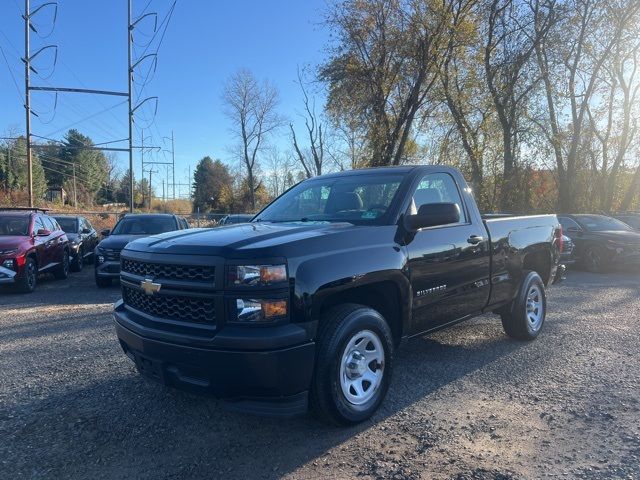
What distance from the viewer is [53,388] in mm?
4594

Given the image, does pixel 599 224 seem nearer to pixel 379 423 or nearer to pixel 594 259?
pixel 594 259

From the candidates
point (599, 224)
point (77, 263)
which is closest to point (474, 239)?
point (599, 224)

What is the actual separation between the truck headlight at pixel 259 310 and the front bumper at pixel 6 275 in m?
8.74

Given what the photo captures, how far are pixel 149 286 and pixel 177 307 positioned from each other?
0.97 ft

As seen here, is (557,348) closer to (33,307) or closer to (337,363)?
(337,363)

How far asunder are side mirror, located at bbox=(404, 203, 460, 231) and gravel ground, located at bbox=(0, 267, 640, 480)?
1504 mm

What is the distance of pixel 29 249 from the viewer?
10.5m

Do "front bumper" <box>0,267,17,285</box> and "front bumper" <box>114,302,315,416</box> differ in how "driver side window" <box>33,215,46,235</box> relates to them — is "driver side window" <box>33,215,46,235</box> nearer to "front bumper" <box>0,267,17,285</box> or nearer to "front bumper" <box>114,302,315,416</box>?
"front bumper" <box>0,267,17,285</box>

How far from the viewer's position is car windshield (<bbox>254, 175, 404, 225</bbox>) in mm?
4504

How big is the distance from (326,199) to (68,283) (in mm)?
9825

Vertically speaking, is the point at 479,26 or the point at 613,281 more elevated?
the point at 479,26

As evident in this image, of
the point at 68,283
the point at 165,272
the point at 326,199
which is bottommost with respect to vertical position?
the point at 68,283

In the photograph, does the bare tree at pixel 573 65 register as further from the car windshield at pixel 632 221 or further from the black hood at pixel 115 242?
the black hood at pixel 115 242

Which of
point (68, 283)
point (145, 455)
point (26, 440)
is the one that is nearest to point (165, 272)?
point (145, 455)
